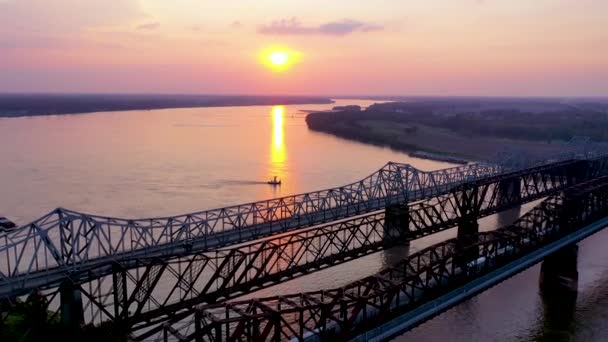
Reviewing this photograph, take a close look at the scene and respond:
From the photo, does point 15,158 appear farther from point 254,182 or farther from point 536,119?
point 536,119

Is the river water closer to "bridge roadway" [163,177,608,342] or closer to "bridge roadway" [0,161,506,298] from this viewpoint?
"bridge roadway" [163,177,608,342]

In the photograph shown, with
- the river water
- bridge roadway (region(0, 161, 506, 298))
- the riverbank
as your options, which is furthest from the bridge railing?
the riverbank

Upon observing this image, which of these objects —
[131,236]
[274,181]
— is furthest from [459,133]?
[131,236]

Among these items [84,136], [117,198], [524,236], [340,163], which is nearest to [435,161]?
[340,163]

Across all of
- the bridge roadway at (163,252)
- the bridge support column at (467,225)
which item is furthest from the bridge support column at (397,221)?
the bridge support column at (467,225)

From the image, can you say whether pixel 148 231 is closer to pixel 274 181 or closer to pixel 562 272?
pixel 562 272

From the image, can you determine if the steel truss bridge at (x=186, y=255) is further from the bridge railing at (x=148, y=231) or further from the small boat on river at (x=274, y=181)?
the small boat on river at (x=274, y=181)

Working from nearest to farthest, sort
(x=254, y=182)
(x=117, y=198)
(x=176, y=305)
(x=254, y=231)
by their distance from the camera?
(x=176, y=305) < (x=254, y=231) < (x=117, y=198) < (x=254, y=182)
